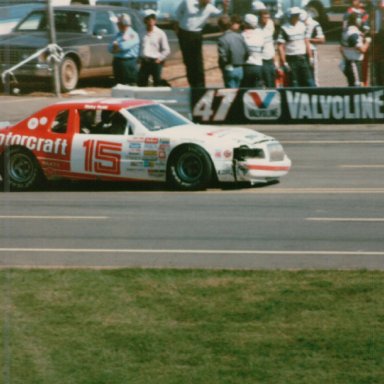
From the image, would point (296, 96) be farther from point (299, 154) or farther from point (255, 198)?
point (255, 198)

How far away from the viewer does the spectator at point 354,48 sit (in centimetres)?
2425

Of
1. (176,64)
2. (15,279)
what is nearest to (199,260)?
(15,279)

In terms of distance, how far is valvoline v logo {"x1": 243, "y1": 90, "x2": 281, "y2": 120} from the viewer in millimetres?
23359

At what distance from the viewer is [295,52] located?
23828mm

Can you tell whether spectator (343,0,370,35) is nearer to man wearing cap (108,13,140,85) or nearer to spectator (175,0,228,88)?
spectator (175,0,228,88)

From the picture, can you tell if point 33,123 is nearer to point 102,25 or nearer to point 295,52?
point 295,52

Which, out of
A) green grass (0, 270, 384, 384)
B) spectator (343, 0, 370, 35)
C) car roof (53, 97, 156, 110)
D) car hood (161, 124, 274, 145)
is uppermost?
spectator (343, 0, 370, 35)

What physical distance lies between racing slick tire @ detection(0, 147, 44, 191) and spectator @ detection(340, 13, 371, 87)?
871 centimetres

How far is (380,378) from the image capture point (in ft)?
25.1

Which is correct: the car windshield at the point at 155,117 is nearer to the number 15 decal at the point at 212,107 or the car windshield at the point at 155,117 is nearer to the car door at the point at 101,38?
the number 15 decal at the point at 212,107

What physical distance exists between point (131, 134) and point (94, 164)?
25.6 inches

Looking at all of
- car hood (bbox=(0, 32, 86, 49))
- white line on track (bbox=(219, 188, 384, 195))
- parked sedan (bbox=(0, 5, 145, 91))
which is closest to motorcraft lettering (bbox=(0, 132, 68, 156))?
white line on track (bbox=(219, 188, 384, 195))

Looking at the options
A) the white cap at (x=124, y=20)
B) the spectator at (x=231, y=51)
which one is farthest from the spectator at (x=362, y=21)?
the white cap at (x=124, y=20)

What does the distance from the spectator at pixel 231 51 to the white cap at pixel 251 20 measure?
306 millimetres
